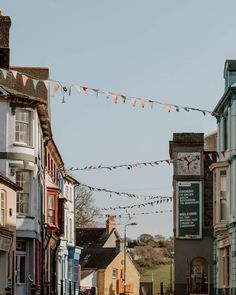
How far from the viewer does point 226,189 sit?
141 feet

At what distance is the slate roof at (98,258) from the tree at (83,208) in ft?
30.5

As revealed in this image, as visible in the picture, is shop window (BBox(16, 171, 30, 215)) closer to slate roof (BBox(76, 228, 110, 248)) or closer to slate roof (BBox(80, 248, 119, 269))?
slate roof (BBox(80, 248, 119, 269))

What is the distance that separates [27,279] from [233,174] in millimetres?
10533

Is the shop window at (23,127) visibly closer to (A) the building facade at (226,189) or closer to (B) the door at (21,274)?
(B) the door at (21,274)

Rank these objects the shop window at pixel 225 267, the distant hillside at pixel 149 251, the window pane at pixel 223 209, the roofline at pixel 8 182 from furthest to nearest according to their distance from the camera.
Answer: the distant hillside at pixel 149 251, the window pane at pixel 223 209, the shop window at pixel 225 267, the roofline at pixel 8 182

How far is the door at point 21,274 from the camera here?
4125 centimetres

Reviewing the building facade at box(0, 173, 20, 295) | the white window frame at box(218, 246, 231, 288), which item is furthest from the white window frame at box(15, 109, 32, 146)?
the white window frame at box(218, 246, 231, 288)

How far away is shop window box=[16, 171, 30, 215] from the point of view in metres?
41.9

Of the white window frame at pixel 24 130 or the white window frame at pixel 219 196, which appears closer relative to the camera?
the white window frame at pixel 24 130

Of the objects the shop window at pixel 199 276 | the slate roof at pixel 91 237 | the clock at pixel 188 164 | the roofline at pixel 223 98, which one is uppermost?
the roofline at pixel 223 98

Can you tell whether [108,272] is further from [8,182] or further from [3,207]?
[8,182]

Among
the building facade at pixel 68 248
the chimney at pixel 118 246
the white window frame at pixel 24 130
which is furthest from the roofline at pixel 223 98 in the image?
the chimney at pixel 118 246

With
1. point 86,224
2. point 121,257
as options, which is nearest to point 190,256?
point 86,224

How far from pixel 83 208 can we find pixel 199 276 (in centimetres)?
3406
